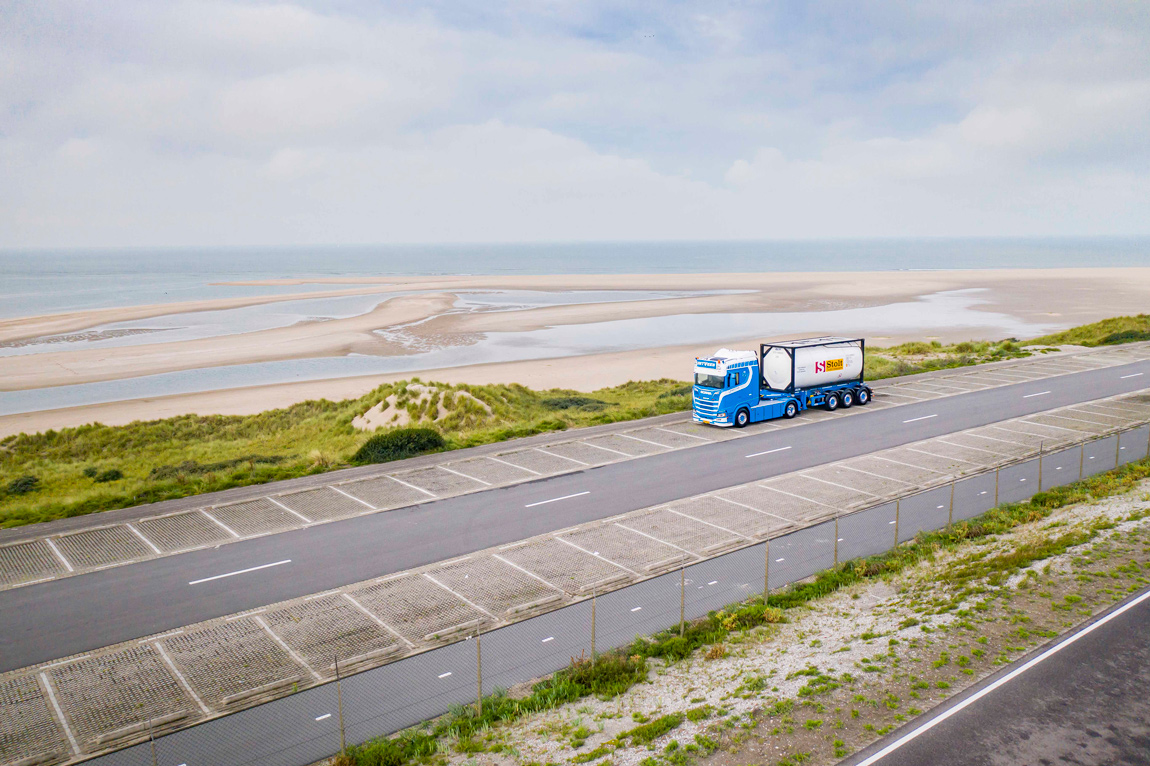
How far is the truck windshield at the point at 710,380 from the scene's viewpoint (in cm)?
3209

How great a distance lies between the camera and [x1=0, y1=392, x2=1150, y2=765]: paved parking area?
12891 millimetres

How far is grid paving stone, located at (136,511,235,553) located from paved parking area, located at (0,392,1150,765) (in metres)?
0.57

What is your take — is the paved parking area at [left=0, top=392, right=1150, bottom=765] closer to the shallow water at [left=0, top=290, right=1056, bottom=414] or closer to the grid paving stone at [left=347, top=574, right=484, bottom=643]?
the grid paving stone at [left=347, top=574, right=484, bottom=643]

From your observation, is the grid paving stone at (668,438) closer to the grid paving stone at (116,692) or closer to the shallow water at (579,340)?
the grid paving stone at (116,692)

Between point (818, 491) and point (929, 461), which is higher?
point (929, 461)

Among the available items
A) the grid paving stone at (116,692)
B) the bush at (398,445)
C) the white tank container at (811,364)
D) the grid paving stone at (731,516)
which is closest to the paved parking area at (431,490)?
the grid paving stone at (731,516)

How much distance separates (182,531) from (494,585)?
10.3 metres

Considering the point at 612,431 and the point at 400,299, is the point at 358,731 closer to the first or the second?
the point at 612,431

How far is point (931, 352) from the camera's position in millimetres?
56312

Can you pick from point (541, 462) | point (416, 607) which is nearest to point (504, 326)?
point (541, 462)

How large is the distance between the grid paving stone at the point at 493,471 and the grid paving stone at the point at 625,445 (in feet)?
A: 14.9

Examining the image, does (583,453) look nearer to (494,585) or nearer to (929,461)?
(494,585)

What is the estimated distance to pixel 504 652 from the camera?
568 inches

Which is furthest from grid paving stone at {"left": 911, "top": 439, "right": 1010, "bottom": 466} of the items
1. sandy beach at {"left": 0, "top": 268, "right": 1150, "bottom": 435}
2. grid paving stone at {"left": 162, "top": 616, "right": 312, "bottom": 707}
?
sandy beach at {"left": 0, "top": 268, "right": 1150, "bottom": 435}
